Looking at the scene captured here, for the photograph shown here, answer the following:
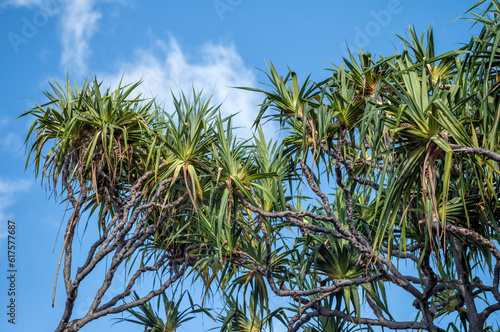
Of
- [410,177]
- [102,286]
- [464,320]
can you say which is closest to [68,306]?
[102,286]

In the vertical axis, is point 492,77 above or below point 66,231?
above

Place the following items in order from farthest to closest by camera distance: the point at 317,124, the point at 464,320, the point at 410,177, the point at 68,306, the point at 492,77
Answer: the point at 464,320 < the point at 68,306 < the point at 317,124 < the point at 492,77 < the point at 410,177

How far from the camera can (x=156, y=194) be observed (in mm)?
6727

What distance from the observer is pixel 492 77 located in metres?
5.52

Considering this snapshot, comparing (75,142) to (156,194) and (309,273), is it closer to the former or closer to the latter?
(156,194)

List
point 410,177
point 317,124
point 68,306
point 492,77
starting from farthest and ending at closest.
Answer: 1. point 68,306
2. point 317,124
3. point 492,77
4. point 410,177

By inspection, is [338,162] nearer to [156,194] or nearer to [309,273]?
[309,273]

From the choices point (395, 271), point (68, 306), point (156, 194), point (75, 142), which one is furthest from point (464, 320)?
point (75, 142)


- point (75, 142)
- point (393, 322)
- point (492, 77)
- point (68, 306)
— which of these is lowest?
point (393, 322)

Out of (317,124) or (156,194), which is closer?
(317,124)

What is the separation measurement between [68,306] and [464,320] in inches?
198

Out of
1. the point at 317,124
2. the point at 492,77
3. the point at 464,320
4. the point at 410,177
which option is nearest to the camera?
the point at 410,177

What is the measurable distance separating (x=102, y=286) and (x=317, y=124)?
3176mm

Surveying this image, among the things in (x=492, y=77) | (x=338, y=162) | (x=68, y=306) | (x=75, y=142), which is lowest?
(x=68, y=306)
